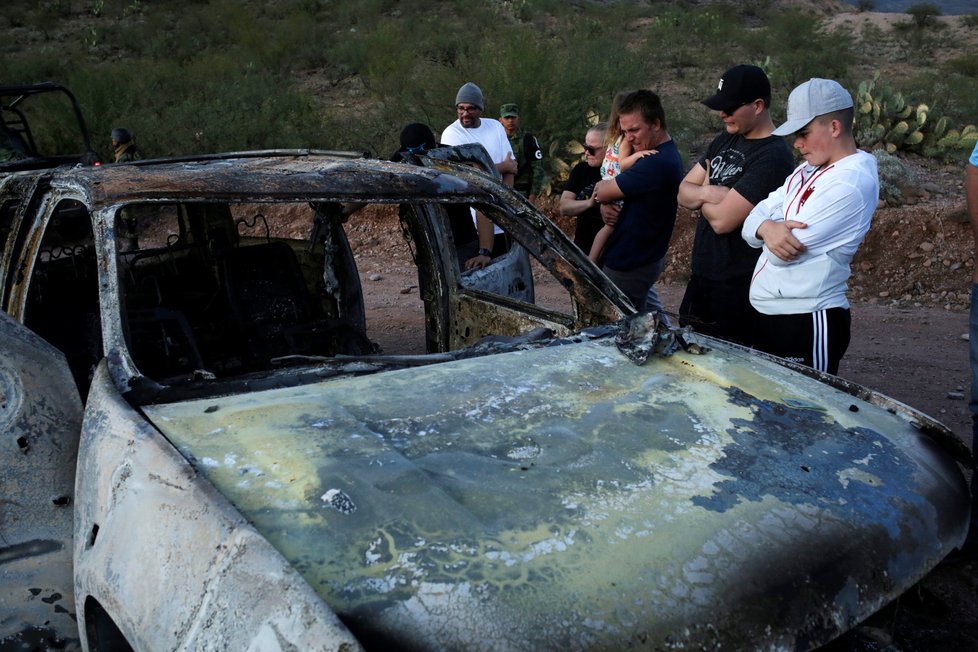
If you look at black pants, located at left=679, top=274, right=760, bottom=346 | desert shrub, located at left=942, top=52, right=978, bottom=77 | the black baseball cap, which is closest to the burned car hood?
black pants, located at left=679, top=274, right=760, bottom=346

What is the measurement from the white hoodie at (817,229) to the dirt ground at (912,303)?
1147 mm

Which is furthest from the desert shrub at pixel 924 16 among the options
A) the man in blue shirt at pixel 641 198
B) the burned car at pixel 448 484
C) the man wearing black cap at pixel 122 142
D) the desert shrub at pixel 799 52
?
the burned car at pixel 448 484

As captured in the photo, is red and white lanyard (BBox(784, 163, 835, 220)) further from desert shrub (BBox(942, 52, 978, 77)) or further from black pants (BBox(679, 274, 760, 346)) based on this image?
desert shrub (BBox(942, 52, 978, 77))

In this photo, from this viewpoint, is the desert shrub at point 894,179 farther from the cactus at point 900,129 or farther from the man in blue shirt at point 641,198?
the man in blue shirt at point 641,198

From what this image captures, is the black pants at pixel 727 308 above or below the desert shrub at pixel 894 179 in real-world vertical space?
above

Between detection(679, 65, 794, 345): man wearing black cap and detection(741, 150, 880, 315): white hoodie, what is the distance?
236 millimetres

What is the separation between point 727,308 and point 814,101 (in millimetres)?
1024

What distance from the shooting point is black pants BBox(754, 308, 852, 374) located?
3.21m

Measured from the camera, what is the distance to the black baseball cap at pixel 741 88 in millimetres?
3566

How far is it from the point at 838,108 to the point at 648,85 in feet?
44.3

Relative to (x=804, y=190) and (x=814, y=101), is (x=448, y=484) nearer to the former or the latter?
(x=804, y=190)

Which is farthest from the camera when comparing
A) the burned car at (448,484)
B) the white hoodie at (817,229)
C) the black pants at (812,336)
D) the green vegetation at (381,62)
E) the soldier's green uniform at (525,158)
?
the green vegetation at (381,62)

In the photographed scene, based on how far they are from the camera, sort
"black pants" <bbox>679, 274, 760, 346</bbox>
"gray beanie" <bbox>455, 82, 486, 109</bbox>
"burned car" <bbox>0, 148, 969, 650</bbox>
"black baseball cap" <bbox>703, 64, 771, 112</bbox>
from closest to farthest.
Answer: "burned car" <bbox>0, 148, 969, 650</bbox> < "black baseball cap" <bbox>703, 64, 771, 112</bbox> < "black pants" <bbox>679, 274, 760, 346</bbox> < "gray beanie" <bbox>455, 82, 486, 109</bbox>

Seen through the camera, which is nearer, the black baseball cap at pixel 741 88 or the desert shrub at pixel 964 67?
the black baseball cap at pixel 741 88
